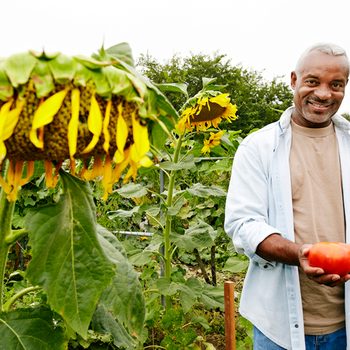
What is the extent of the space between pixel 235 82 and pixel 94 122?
20472 millimetres

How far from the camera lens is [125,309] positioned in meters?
1.05

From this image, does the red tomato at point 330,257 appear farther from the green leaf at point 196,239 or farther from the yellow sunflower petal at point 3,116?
the green leaf at point 196,239

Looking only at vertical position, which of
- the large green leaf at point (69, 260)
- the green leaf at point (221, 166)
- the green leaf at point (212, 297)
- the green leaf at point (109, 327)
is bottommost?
the green leaf at point (212, 297)

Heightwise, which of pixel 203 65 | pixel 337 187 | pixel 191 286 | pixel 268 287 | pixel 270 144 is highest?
pixel 203 65

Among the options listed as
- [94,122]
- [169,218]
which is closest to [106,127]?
[94,122]

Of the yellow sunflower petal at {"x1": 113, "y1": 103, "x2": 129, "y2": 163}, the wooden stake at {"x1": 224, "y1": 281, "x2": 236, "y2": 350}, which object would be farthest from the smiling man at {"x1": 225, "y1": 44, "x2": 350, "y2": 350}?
the yellow sunflower petal at {"x1": 113, "y1": 103, "x2": 129, "y2": 163}

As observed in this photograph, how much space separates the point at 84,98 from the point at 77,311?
13.1 inches

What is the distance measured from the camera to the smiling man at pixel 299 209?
1.64 m

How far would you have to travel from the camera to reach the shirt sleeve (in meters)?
1.59

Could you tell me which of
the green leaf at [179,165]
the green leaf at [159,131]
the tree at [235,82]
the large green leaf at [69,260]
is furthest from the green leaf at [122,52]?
the tree at [235,82]

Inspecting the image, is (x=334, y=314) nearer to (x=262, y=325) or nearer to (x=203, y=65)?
(x=262, y=325)

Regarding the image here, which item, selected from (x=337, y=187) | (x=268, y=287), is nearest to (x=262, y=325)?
(x=268, y=287)

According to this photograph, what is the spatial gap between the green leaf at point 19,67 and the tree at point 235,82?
18624mm

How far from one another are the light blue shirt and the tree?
57.6 feet
